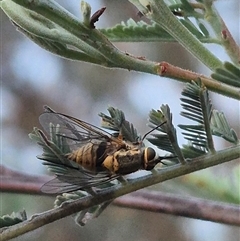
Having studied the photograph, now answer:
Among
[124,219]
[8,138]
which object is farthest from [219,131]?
[8,138]

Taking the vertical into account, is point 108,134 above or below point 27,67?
→ below

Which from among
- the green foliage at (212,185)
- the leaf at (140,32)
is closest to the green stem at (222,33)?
the leaf at (140,32)

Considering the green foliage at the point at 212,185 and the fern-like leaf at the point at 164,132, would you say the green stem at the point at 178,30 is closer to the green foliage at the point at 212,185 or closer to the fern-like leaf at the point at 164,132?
the fern-like leaf at the point at 164,132

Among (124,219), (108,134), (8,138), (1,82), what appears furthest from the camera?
(1,82)

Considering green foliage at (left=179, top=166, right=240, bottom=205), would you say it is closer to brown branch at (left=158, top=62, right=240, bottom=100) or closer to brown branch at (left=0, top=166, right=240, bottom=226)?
brown branch at (left=0, top=166, right=240, bottom=226)

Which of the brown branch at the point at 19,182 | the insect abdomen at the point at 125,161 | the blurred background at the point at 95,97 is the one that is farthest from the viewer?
the blurred background at the point at 95,97

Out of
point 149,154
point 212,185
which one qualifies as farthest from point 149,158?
point 212,185

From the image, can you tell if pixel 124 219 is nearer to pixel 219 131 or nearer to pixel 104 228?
pixel 104 228
